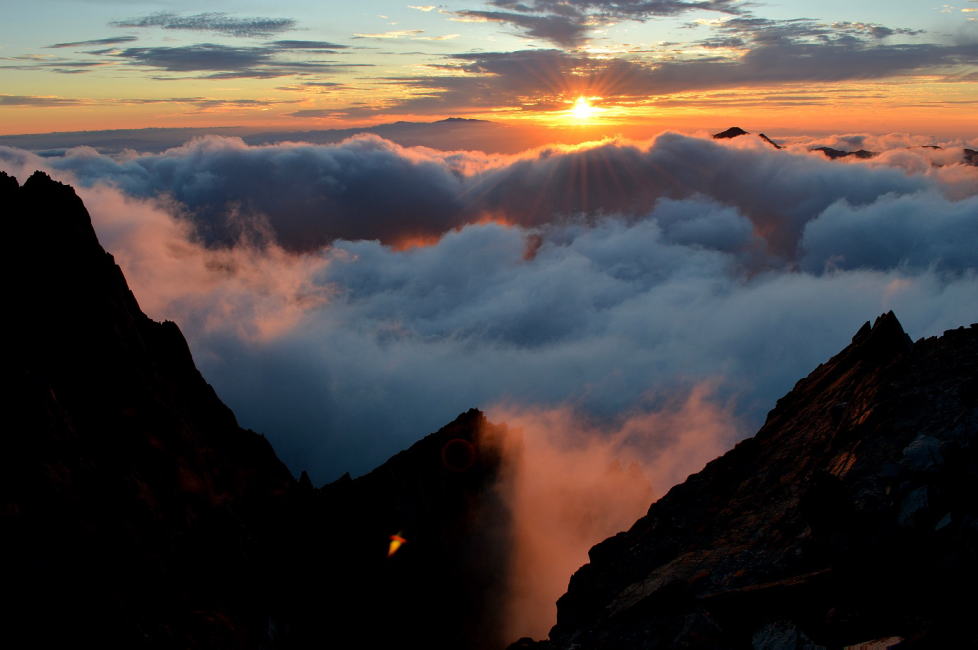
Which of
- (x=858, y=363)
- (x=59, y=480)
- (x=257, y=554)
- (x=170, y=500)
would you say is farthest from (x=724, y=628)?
(x=257, y=554)

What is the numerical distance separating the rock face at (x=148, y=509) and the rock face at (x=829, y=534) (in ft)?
64.8

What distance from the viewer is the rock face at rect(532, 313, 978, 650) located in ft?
54.0

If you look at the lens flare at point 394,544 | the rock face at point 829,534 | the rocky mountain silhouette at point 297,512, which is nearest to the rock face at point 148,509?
the rocky mountain silhouette at point 297,512

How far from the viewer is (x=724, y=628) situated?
18.8 metres

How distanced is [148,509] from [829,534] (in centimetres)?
3122

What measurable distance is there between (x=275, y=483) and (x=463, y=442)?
26.1 metres

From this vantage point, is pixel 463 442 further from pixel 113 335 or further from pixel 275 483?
pixel 113 335

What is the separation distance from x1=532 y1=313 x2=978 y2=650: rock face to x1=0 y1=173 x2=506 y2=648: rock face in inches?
778

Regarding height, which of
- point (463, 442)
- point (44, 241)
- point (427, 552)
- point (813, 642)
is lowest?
point (427, 552)

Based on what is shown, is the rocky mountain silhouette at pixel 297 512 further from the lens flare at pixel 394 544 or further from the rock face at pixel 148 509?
the lens flare at pixel 394 544

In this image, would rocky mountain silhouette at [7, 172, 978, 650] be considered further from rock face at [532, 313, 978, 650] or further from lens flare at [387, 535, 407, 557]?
lens flare at [387, 535, 407, 557]

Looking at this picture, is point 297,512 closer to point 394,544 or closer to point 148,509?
point 394,544

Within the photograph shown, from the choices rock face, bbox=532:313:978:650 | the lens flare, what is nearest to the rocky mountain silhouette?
rock face, bbox=532:313:978:650

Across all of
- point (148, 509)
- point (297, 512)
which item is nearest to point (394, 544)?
point (297, 512)
